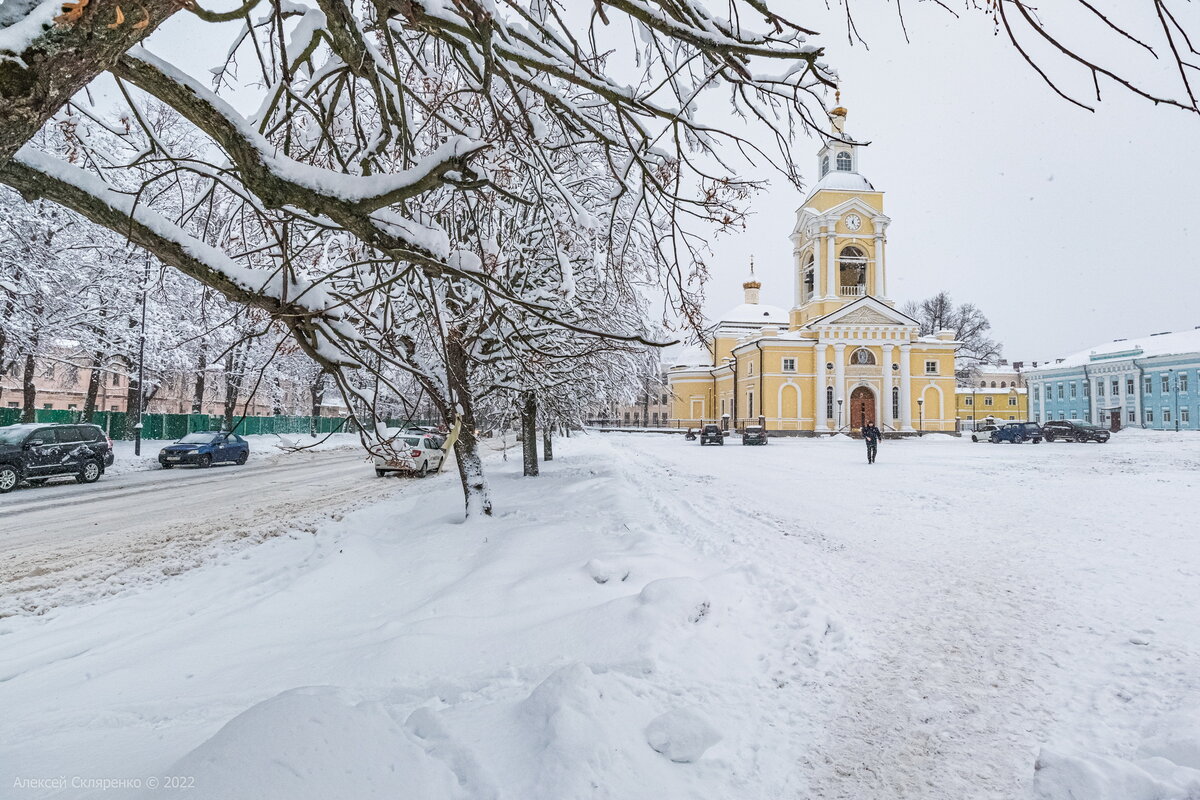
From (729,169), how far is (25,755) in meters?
5.43

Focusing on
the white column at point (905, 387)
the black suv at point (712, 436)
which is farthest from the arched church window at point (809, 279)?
the black suv at point (712, 436)

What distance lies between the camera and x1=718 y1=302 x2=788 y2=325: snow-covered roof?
68.1m

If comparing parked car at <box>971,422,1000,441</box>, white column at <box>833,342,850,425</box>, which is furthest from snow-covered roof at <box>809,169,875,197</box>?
parked car at <box>971,422,1000,441</box>

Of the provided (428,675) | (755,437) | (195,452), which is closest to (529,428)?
(428,675)

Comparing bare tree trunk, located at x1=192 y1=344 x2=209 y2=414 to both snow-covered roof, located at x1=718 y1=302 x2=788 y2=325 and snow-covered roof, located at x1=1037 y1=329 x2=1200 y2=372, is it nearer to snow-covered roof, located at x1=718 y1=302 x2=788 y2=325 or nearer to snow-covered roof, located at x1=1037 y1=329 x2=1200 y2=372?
snow-covered roof, located at x1=718 y1=302 x2=788 y2=325

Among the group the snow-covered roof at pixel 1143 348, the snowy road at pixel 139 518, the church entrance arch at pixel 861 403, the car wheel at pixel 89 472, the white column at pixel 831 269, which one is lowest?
the snowy road at pixel 139 518

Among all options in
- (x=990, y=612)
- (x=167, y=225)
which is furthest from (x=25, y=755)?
(x=990, y=612)

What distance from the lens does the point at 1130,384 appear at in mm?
59219

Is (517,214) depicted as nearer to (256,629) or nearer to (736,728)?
(256,629)

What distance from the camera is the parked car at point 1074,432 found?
3488cm

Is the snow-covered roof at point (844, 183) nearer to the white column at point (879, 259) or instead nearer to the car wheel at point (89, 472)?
the white column at point (879, 259)

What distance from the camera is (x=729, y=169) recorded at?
15.0 feet

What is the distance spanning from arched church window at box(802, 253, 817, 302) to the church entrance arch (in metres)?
9.39

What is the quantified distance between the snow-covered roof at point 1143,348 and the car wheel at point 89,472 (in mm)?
74822
